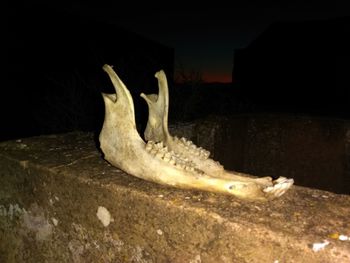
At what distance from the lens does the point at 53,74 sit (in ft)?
20.7

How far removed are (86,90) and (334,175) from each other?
4769mm

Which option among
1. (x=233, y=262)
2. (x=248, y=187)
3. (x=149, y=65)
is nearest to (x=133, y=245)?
(x=233, y=262)

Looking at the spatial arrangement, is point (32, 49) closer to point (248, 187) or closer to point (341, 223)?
point (248, 187)

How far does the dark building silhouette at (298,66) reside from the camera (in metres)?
8.59

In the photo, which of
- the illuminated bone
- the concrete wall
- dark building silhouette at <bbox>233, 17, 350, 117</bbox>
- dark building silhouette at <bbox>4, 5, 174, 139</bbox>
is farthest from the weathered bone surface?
dark building silhouette at <bbox>233, 17, 350, 117</bbox>

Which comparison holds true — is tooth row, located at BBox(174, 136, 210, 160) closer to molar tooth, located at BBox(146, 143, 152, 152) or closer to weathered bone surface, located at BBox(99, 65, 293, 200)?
weathered bone surface, located at BBox(99, 65, 293, 200)

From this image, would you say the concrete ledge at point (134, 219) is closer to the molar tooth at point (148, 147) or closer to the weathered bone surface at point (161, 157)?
the weathered bone surface at point (161, 157)

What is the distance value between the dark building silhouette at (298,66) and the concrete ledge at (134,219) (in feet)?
22.6

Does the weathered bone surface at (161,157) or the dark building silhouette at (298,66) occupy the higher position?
the dark building silhouette at (298,66)

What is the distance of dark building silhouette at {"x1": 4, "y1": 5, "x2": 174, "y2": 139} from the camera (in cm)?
584

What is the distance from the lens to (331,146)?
482 cm

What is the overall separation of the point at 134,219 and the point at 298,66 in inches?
351

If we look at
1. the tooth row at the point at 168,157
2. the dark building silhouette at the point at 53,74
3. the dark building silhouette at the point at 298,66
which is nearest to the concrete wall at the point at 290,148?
the dark building silhouette at the point at 53,74

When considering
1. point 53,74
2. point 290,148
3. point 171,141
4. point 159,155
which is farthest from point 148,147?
point 53,74
